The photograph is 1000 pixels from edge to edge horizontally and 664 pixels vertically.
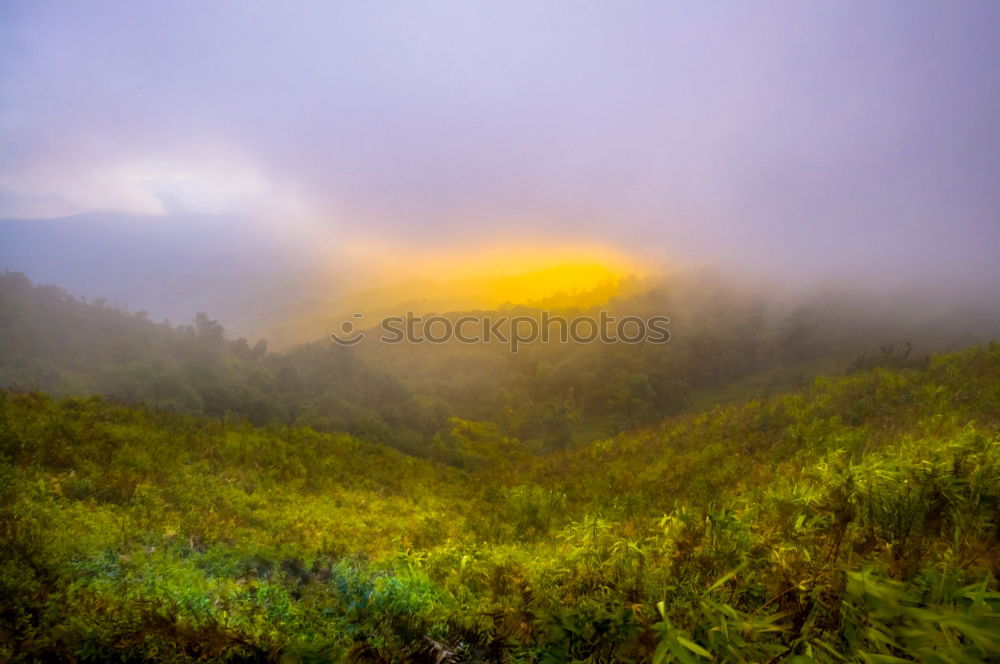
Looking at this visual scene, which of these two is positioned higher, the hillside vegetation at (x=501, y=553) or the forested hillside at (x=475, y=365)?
the hillside vegetation at (x=501, y=553)

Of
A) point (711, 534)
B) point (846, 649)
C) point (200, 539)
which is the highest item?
point (846, 649)

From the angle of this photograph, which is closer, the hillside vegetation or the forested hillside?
the hillside vegetation

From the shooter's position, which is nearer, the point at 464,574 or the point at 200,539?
the point at 464,574

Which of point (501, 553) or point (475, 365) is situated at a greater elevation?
point (501, 553)

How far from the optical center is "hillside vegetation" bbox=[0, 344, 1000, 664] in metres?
1.70

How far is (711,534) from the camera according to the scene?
3207 mm

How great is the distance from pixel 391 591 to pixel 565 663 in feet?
5.99

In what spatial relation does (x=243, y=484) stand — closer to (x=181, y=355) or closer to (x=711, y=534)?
(x=711, y=534)

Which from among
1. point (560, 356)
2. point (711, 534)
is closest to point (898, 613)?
point (711, 534)

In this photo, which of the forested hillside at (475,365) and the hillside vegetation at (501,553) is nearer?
the hillside vegetation at (501,553)

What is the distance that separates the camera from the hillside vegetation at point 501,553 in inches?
66.9

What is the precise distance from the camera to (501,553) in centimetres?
493

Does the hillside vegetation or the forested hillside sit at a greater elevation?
the hillside vegetation

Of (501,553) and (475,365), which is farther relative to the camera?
(475,365)
